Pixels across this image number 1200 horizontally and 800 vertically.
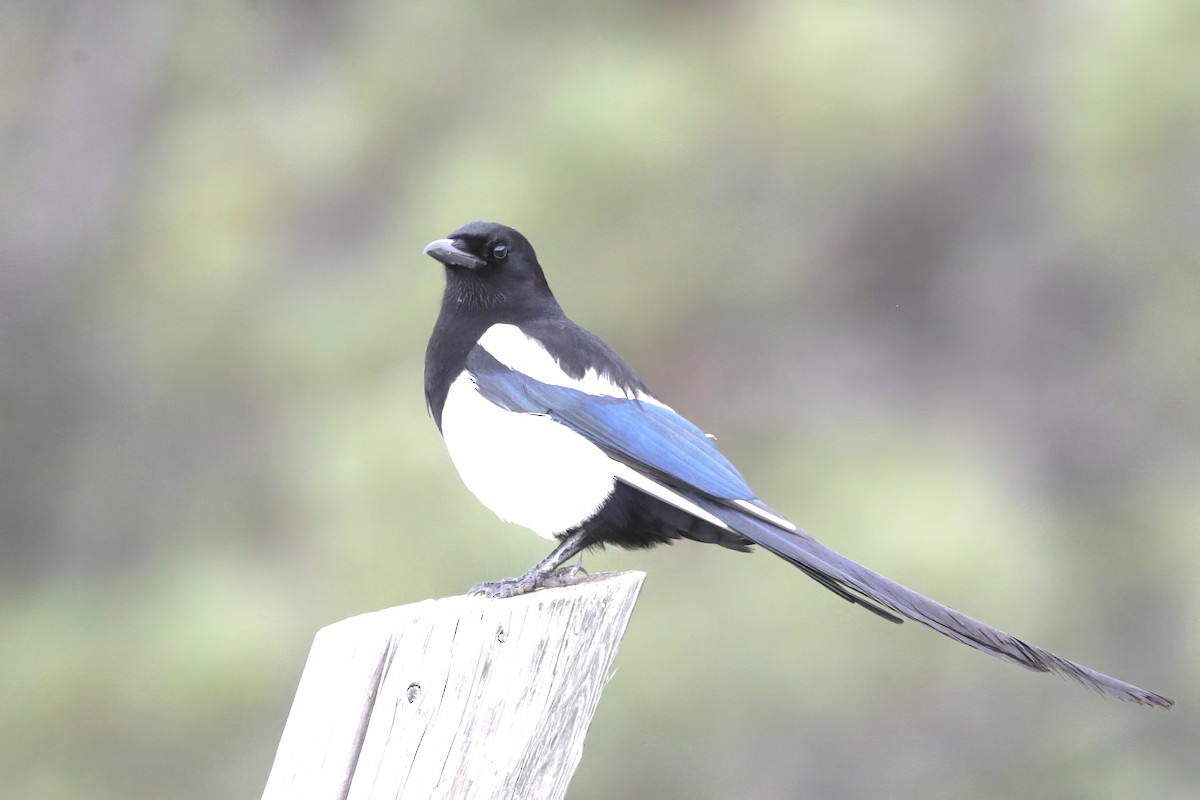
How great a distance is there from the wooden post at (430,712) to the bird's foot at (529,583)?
0.86 ft

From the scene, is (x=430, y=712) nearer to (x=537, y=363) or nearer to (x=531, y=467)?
(x=531, y=467)

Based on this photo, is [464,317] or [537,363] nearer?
[537,363]

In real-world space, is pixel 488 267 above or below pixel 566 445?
above

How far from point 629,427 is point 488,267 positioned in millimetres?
409

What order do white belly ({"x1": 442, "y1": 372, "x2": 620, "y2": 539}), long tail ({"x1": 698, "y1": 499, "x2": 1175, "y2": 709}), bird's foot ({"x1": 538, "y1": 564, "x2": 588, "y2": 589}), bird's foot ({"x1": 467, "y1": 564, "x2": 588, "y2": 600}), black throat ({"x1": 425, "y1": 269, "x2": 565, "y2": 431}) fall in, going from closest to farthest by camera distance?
long tail ({"x1": 698, "y1": 499, "x2": 1175, "y2": 709}), bird's foot ({"x1": 467, "y1": 564, "x2": 588, "y2": 600}), bird's foot ({"x1": 538, "y1": 564, "x2": 588, "y2": 589}), white belly ({"x1": 442, "y1": 372, "x2": 620, "y2": 539}), black throat ({"x1": 425, "y1": 269, "x2": 565, "y2": 431})

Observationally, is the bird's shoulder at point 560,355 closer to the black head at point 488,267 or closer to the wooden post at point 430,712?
the black head at point 488,267

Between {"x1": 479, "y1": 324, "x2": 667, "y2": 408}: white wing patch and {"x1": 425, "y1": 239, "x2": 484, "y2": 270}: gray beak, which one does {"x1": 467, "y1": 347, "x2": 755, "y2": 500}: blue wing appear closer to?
{"x1": 479, "y1": 324, "x2": 667, "y2": 408}: white wing patch

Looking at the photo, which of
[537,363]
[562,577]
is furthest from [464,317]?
[562,577]

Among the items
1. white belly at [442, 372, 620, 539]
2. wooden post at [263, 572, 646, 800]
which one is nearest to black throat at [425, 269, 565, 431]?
white belly at [442, 372, 620, 539]

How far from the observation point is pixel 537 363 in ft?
7.31

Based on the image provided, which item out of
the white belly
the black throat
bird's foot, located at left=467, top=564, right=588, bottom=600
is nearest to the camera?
bird's foot, located at left=467, top=564, right=588, bottom=600

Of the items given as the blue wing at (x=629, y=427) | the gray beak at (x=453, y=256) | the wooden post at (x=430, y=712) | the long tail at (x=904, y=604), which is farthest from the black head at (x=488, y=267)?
the wooden post at (x=430, y=712)

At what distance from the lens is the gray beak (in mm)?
2344

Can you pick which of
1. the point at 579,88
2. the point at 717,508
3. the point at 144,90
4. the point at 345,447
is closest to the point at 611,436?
the point at 717,508
